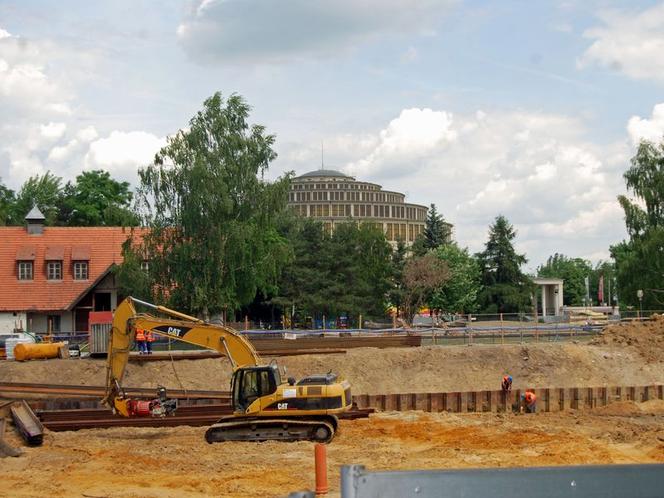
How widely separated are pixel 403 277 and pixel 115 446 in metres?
49.1

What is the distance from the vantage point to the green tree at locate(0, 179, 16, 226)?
74369mm

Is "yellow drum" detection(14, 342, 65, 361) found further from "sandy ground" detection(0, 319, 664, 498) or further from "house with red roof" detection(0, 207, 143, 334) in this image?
"house with red roof" detection(0, 207, 143, 334)

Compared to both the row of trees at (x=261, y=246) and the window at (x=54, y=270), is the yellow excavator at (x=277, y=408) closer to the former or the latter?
the row of trees at (x=261, y=246)

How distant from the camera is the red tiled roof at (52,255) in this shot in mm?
49656

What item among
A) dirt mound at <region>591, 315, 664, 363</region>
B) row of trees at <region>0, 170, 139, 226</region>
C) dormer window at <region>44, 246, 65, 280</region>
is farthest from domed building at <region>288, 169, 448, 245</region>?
dirt mound at <region>591, 315, 664, 363</region>

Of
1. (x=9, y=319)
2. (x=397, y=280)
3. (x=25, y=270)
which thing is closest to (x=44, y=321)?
(x=9, y=319)

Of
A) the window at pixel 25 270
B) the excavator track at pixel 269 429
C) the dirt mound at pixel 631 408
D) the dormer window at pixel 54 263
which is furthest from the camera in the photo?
the dormer window at pixel 54 263

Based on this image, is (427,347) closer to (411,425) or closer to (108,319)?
(411,425)

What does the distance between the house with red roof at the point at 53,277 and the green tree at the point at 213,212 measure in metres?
4.76

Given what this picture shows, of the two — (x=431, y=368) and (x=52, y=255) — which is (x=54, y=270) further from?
(x=431, y=368)

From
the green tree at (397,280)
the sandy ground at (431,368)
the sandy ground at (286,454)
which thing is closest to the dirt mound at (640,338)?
the sandy ground at (431,368)

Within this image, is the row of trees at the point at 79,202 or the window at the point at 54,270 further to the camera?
the row of trees at the point at 79,202

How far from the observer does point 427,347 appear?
38.7m

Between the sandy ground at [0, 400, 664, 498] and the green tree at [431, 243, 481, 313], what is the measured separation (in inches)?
1805
